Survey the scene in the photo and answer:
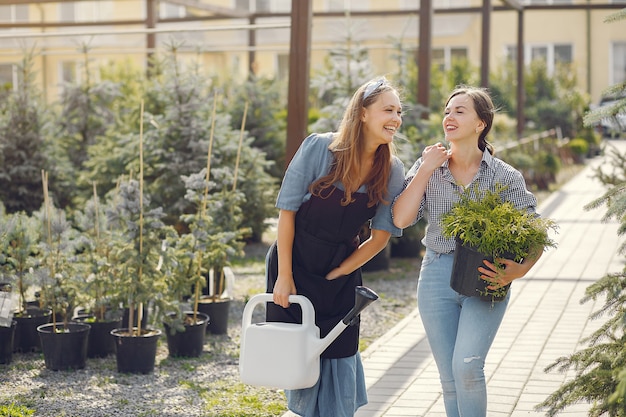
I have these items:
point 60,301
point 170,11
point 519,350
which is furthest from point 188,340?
point 170,11

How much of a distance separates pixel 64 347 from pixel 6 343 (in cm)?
44

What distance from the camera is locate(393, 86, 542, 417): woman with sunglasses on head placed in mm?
3717

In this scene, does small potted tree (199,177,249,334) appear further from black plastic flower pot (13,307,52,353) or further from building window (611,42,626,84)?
building window (611,42,626,84)

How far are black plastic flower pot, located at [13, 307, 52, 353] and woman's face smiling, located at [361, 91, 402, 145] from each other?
10.9ft

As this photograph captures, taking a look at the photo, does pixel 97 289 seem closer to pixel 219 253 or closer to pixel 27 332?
pixel 27 332

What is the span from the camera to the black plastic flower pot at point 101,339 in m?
6.14

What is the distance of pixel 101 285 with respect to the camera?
5984 millimetres

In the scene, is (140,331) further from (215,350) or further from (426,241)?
(426,241)

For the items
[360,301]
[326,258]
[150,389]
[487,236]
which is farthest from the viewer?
[150,389]

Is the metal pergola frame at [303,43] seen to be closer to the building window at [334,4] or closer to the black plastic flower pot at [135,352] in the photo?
the black plastic flower pot at [135,352]

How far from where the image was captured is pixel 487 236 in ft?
11.8

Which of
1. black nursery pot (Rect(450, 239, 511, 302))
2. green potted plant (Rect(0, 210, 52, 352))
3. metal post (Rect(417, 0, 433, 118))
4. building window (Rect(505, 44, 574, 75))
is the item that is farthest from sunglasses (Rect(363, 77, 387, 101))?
building window (Rect(505, 44, 574, 75))

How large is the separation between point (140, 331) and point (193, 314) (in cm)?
52

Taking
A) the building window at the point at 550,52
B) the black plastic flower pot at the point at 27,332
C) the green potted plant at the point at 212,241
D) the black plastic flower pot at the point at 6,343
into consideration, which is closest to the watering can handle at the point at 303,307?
the green potted plant at the point at 212,241
